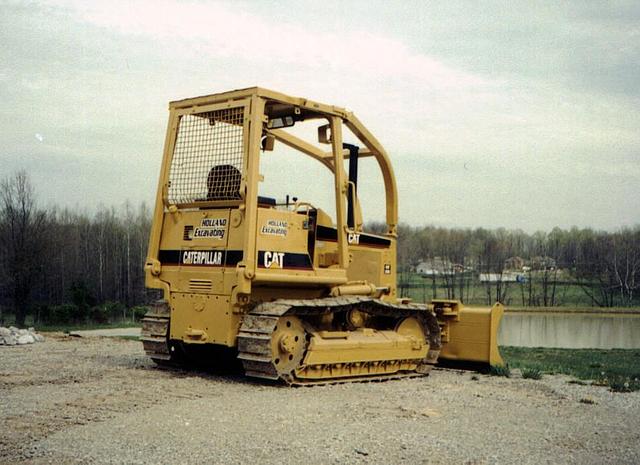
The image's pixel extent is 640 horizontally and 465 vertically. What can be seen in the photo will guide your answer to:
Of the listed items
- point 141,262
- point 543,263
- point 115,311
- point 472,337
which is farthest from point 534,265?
point 472,337

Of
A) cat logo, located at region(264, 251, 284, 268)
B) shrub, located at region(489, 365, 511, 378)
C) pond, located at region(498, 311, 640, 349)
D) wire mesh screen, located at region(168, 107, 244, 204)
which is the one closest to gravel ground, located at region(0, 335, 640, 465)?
shrub, located at region(489, 365, 511, 378)

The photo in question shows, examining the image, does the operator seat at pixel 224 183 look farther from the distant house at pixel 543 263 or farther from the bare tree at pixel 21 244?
the distant house at pixel 543 263

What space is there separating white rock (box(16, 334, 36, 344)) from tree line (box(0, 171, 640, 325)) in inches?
465

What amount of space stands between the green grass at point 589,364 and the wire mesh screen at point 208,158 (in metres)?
6.53

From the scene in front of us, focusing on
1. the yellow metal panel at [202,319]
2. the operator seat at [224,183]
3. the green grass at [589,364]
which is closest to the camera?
the yellow metal panel at [202,319]

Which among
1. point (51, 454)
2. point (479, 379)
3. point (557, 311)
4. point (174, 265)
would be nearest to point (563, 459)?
point (51, 454)

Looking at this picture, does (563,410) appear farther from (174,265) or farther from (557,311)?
(557,311)

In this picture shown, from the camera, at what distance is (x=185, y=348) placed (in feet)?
39.8

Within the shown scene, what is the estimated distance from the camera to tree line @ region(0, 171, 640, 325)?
37312mm

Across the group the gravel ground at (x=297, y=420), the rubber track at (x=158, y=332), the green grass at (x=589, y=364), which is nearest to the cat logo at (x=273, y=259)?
the gravel ground at (x=297, y=420)

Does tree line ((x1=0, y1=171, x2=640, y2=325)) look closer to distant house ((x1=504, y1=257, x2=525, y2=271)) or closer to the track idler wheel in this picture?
distant house ((x1=504, y1=257, x2=525, y2=271))

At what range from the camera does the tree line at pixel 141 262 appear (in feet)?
122

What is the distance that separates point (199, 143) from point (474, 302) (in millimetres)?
58181

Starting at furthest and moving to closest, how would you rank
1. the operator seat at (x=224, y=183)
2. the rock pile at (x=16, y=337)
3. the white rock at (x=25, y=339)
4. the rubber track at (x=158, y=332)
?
the white rock at (x=25, y=339) → the rock pile at (x=16, y=337) → the rubber track at (x=158, y=332) → the operator seat at (x=224, y=183)
